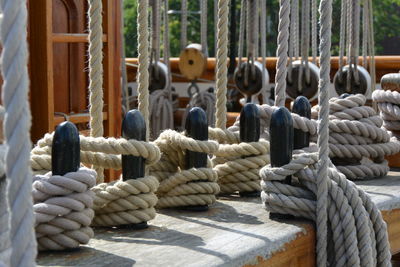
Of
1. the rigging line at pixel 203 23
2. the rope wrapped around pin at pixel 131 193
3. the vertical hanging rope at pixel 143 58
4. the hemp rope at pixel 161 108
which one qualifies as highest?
the rigging line at pixel 203 23

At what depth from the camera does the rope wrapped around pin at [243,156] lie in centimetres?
198

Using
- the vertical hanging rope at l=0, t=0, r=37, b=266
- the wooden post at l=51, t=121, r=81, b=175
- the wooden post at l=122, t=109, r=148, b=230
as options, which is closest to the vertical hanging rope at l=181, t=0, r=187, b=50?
the wooden post at l=122, t=109, r=148, b=230

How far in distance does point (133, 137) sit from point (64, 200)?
0.23 metres

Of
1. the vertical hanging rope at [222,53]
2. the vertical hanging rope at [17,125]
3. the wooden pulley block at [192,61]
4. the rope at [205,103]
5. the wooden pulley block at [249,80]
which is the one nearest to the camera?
the vertical hanging rope at [17,125]

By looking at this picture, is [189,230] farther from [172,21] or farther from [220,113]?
[172,21]

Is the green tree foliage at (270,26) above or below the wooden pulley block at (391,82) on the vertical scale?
above

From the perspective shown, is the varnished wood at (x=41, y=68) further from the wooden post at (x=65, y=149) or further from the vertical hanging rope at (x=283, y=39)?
the wooden post at (x=65, y=149)

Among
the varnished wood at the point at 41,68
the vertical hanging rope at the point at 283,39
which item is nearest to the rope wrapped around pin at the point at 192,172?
the vertical hanging rope at the point at 283,39

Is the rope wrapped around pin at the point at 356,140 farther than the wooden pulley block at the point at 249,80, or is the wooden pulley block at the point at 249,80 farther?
the wooden pulley block at the point at 249,80

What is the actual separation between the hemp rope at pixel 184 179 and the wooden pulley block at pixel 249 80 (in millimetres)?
3247

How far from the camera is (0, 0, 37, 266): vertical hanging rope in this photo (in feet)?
3.03

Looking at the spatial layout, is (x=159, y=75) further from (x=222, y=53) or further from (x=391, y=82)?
(x=222, y=53)

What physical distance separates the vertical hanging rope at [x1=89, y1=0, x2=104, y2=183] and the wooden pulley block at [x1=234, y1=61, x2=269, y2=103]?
322 cm

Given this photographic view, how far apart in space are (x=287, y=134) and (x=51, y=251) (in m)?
0.56
